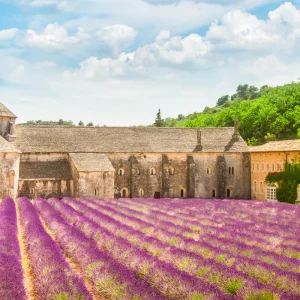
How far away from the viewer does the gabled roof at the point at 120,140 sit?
155 feet

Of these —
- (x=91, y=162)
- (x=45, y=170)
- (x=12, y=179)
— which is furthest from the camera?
(x=45, y=170)

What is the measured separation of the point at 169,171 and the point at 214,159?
5.10m

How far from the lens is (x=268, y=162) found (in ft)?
156

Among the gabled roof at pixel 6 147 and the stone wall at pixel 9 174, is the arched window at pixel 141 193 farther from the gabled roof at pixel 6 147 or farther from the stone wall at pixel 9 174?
the gabled roof at pixel 6 147

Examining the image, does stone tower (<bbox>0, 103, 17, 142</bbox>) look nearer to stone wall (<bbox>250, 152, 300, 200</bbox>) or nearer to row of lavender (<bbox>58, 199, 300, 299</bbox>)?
stone wall (<bbox>250, 152, 300, 200</bbox>)

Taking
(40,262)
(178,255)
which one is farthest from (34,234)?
(178,255)

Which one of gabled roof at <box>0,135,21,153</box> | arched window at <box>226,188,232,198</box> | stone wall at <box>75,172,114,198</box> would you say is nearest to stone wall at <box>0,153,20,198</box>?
gabled roof at <box>0,135,21,153</box>

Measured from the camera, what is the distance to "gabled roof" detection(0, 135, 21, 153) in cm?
4178

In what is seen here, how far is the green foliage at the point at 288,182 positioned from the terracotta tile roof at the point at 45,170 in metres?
19.1

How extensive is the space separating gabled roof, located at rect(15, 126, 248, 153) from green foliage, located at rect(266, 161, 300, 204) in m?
8.46

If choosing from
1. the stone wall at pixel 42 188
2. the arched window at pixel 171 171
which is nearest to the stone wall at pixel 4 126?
the stone wall at pixel 42 188

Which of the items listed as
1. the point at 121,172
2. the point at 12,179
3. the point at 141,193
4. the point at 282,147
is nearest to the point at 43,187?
the point at 12,179

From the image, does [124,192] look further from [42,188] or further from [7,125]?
[7,125]

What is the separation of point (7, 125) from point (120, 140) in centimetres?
1126
